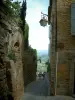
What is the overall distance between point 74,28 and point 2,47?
5.50m

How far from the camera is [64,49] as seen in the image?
13.6 m

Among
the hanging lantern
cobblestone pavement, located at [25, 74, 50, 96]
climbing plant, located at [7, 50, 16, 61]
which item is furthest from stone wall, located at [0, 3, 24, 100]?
the hanging lantern

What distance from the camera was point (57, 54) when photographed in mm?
13711

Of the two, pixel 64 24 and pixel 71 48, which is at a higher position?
pixel 64 24

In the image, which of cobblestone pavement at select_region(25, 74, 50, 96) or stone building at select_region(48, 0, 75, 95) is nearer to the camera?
stone building at select_region(48, 0, 75, 95)

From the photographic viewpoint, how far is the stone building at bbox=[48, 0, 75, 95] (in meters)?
13.5

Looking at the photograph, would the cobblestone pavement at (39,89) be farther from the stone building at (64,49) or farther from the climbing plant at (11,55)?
the climbing plant at (11,55)

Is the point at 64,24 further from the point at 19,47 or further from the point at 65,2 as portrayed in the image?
the point at 19,47

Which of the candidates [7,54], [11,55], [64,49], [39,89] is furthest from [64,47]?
[39,89]

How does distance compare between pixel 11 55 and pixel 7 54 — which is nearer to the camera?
pixel 7 54

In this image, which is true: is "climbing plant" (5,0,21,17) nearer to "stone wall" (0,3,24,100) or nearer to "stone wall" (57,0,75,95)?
"stone wall" (0,3,24,100)

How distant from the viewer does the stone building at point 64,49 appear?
44.4ft

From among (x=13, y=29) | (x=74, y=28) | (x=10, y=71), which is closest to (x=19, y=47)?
(x=13, y=29)

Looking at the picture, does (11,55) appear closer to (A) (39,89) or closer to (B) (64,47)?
(B) (64,47)
